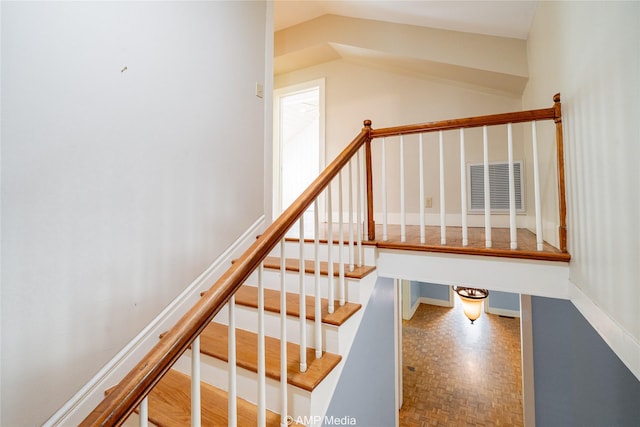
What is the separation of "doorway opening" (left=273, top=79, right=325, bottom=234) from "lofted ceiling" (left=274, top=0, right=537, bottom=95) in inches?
24.4

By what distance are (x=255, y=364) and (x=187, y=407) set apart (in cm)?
36

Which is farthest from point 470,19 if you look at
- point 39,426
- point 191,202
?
point 39,426

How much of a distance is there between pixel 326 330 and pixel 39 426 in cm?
138

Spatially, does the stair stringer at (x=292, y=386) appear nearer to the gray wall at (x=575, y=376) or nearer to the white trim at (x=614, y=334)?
the white trim at (x=614, y=334)

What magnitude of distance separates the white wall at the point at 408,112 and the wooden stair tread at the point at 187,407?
8.67 ft

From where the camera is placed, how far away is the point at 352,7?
9.55ft

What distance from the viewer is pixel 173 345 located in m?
0.76

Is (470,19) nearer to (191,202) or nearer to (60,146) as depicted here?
(191,202)

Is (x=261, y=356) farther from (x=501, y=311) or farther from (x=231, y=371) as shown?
(x=501, y=311)

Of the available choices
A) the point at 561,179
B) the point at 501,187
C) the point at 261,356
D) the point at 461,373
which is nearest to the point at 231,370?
the point at 261,356

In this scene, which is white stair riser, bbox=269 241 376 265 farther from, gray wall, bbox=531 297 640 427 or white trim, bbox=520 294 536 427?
white trim, bbox=520 294 536 427

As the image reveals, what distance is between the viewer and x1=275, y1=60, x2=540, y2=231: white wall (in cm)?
310

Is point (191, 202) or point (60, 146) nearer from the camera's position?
point (60, 146)

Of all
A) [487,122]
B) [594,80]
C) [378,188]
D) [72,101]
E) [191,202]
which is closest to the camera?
[594,80]
